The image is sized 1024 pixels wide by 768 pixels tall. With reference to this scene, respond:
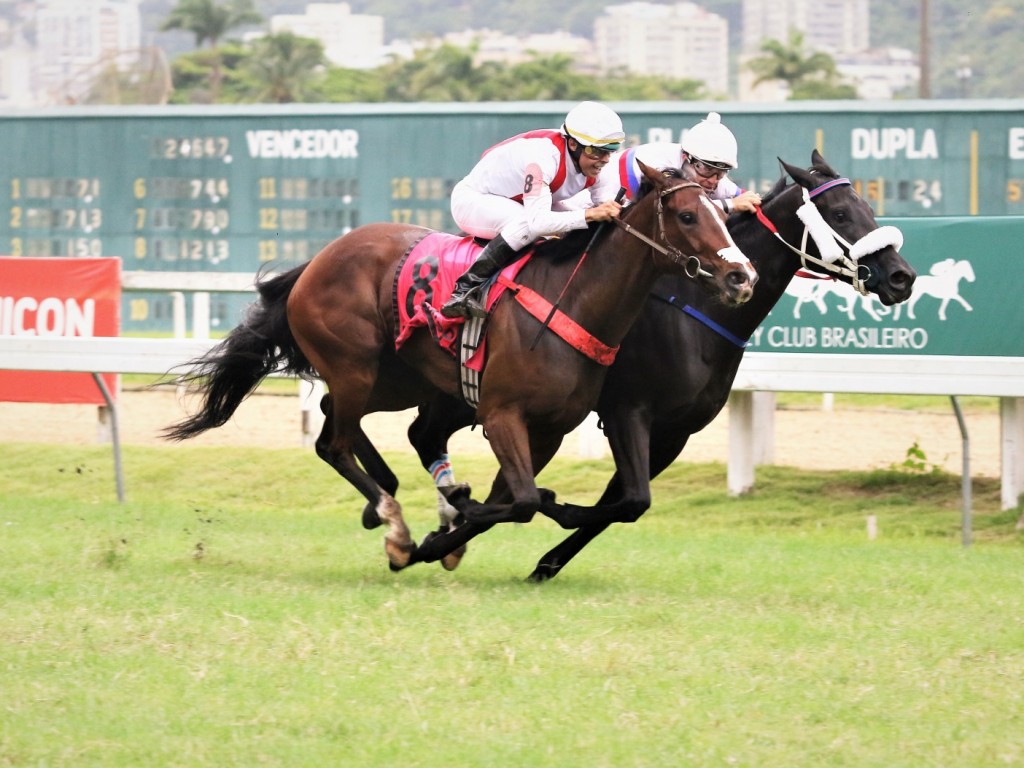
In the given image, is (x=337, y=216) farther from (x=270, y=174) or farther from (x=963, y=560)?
(x=963, y=560)

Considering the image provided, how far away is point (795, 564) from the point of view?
745 centimetres

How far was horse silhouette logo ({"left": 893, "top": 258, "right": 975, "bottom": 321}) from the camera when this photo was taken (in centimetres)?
953

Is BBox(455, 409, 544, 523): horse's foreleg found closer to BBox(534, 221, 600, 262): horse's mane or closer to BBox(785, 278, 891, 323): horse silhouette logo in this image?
BBox(534, 221, 600, 262): horse's mane

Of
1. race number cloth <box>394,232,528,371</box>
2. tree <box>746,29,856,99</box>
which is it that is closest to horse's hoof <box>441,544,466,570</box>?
race number cloth <box>394,232,528,371</box>

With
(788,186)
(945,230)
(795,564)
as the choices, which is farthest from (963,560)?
(945,230)

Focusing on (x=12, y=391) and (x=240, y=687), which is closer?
(x=240, y=687)

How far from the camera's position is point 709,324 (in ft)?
21.7

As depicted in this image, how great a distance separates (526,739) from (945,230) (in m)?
6.22

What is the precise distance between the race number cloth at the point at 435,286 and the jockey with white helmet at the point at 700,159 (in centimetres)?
60

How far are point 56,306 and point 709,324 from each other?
516cm

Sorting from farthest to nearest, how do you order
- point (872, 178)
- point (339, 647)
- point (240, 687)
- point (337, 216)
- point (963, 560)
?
point (337, 216) < point (872, 178) < point (963, 560) < point (339, 647) < point (240, 687)

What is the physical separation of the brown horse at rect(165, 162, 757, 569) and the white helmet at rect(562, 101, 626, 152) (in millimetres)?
301

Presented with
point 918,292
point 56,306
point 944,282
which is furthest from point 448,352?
point 56,306

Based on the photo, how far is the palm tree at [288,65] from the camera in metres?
67.3
